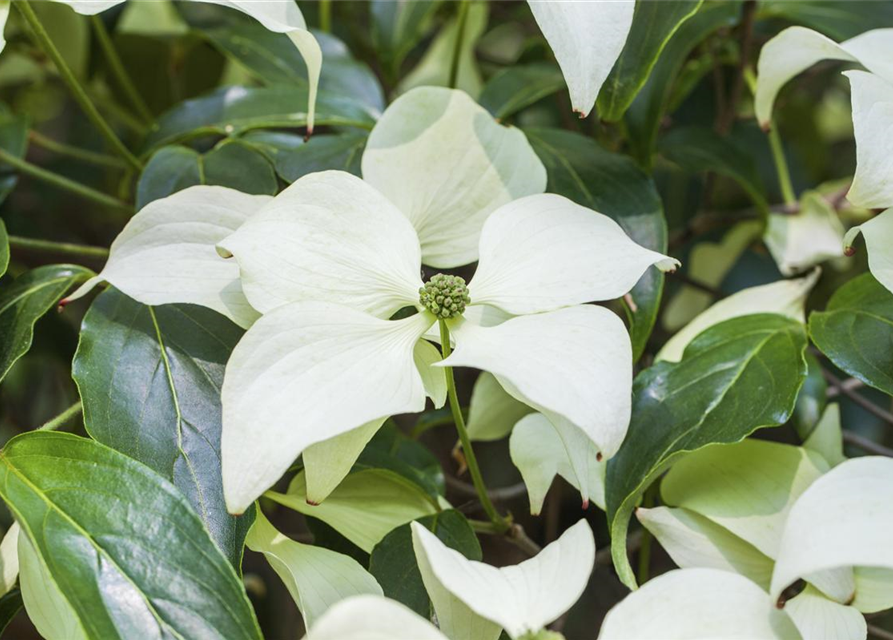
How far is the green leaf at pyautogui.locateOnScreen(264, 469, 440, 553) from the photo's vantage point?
352mm

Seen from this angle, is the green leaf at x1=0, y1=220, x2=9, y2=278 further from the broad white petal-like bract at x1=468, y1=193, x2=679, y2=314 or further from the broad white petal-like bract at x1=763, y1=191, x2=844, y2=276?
the broad white petal-like bract at x1=763, y1=191, x2=844, y2=276

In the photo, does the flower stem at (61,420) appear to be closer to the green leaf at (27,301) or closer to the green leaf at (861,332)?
the green leaf at (27,301)

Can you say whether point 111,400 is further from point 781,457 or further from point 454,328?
point 781,457

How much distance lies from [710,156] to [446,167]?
0.22 meters

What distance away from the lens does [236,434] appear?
10.6 inches

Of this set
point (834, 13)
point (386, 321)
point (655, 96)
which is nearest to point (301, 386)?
point (386, 321)

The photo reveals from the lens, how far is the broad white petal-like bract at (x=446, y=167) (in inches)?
14.2

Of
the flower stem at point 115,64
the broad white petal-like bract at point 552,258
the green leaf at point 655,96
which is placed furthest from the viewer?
the flower stem at point 115,64

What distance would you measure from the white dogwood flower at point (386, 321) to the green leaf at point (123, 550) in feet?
0.11

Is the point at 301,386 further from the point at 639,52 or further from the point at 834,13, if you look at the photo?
the point at 834,13

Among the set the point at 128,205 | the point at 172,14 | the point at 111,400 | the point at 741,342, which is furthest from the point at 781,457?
the point at 172,14

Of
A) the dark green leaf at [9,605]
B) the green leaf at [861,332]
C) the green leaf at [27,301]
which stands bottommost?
the dark green leaf at [9,605]

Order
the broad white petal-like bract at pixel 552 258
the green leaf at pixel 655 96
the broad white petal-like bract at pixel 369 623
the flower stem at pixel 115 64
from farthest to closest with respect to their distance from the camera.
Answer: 1. the flower stem at pixel 115 64
2. the green leaf at pixel 655 96
3. the broad white petal-like bract at pixel 552 258
4. the broad white petal-like bract at pixel 369 623

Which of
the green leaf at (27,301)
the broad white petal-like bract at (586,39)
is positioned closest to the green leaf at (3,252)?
the green leaf at (27,301)
